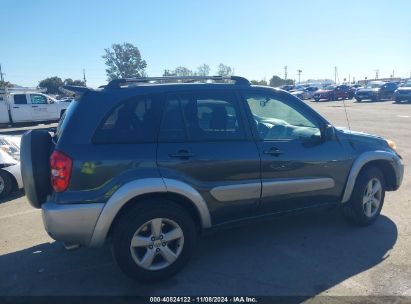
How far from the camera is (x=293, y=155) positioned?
389 cm

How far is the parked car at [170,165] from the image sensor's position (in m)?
3.15

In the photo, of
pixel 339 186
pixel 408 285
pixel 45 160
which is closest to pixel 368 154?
pixel 339 186

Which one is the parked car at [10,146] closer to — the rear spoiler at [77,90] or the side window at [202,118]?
the rear spoiler at [77,90]

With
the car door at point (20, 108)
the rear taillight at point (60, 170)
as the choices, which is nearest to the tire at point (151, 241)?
the rear taillight at point (60, 170)

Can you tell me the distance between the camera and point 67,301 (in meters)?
3.16

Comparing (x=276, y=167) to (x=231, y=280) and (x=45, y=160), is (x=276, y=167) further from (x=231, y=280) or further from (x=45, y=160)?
(x=45, y=160)

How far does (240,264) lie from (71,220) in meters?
1.71

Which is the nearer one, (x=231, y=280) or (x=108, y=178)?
(x=108, y=178)

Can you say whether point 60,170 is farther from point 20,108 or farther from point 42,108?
point 42,108

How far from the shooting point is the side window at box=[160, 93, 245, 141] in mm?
3454

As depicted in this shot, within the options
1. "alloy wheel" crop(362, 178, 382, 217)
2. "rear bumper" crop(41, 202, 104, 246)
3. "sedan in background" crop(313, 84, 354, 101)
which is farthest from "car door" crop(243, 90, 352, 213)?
"sedan in background" crop(313, 84, 354, 101)

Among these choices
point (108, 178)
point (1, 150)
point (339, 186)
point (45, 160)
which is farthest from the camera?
point (1, 150)

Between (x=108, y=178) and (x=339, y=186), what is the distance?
2625 millimetres

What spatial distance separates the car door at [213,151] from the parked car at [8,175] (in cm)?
413
